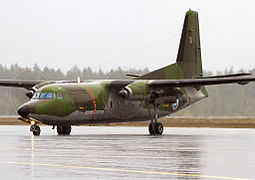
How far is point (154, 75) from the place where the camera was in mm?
38906

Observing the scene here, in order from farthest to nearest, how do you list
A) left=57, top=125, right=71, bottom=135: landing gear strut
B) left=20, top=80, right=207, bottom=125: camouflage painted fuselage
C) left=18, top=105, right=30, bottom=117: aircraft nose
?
left=57, top=125, right=71, bottom=135: landing gear strut → left=20, top=80, right=207, bottom=125: camouflage painted fuselage → left=18, top=105, right=30, bottom=117: aircraft nose

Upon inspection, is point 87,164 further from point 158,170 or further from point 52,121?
point 52,121

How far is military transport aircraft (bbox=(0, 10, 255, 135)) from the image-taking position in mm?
32281

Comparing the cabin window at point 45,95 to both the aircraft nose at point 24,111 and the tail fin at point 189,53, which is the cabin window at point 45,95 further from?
the tail fin at point 189,53

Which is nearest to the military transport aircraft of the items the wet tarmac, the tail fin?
the tail fin

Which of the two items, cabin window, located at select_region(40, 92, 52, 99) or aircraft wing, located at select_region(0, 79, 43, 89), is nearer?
cabin window, located at select_region(40, 92, 52, 99)

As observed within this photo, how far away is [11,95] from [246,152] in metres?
22.4

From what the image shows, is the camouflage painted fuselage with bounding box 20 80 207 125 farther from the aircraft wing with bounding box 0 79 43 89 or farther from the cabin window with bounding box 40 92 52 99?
the aircraft wing with bounding box 0 79 43 89

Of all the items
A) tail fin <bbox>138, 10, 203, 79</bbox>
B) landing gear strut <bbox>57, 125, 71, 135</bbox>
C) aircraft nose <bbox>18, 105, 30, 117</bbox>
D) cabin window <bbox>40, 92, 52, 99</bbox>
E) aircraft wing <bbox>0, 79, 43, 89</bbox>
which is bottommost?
landing gear strut <bbox>57, 125, 71, 135</bbox>

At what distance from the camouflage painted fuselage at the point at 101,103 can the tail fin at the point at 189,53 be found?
7.10 feet

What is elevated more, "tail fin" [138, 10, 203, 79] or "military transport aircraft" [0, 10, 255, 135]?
"tail fin" [138, 10, 203, 79]

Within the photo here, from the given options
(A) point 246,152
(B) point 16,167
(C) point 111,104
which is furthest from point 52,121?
(B) point 16,167

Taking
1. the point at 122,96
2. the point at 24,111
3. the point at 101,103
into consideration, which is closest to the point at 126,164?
the point at 24,111

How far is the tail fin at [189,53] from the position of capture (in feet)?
134
